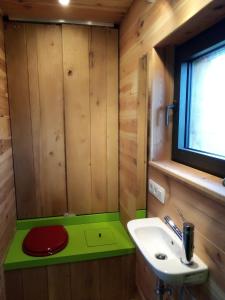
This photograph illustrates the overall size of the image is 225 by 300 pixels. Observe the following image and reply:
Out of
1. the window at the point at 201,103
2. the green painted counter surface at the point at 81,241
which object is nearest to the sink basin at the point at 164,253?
the window at the point at 201,103

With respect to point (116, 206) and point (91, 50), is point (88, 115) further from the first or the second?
point (116, 206)

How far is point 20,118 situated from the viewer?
2.02 m

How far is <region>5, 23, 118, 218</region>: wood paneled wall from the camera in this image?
198 centimetres

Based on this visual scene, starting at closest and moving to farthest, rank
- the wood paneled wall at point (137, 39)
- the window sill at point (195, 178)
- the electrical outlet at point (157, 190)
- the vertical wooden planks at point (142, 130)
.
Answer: the window sill at point (195, 178) → the wood paneled wall at point (137, 39) → the electrical outlet at point (157, 190) → the vertical wooden planks at point (142, 130)

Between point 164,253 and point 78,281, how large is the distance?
2.80 ft

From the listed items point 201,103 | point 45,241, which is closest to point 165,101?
point 201,103

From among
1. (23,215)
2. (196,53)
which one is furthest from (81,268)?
(196,53)

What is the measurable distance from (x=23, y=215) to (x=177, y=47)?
188 cm

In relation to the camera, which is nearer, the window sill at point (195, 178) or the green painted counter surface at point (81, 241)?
the window sill at point (195, 178)

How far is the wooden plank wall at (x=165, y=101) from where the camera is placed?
37.5 inches

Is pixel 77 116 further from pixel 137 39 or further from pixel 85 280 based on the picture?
pixel 85 280

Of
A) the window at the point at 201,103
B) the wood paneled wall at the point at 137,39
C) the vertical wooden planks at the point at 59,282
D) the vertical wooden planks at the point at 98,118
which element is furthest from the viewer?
the vertical wooden planks at the point at 98,118

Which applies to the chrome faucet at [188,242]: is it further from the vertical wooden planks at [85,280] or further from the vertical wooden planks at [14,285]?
the vertical wooden planks at [14,285]

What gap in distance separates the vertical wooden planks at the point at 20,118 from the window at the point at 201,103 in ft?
4.24
